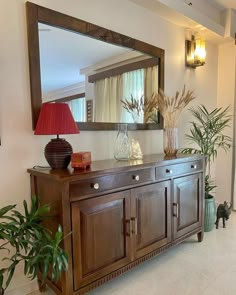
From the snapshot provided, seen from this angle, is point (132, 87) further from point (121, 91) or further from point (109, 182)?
point (109, 182)

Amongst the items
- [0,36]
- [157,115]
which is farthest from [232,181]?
[0,36]

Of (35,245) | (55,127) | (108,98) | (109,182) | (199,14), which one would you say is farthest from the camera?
(199,14)

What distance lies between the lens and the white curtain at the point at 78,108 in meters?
2.02

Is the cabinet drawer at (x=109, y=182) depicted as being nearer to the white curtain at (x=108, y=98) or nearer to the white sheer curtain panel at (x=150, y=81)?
the white curtain at (x=108, y=98)

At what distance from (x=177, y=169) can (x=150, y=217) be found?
520mm

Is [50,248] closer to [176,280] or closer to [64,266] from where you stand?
[64,266]

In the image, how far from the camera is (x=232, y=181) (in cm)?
349

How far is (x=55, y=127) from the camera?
1.59 meters

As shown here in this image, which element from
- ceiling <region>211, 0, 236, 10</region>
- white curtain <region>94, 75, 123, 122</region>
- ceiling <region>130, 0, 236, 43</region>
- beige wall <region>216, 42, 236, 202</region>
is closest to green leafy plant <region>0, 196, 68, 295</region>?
white curtain <region>94, 75, 123, 122</region>

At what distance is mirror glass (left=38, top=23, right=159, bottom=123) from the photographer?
1.89m

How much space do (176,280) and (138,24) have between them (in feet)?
7.71

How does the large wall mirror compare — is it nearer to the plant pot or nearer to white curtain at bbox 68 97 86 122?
white curtain at bbox 68 97 86 122

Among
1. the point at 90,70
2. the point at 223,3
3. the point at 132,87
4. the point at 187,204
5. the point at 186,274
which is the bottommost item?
the point at 186,274

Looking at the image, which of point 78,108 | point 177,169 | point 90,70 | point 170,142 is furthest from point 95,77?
point 177,169
